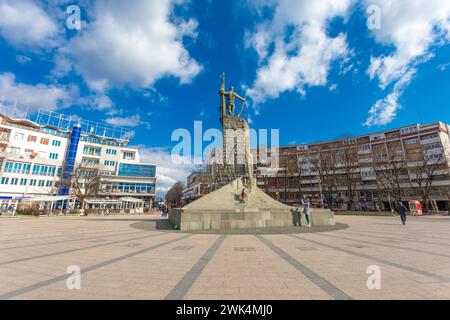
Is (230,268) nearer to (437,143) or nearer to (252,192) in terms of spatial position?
(252,192)

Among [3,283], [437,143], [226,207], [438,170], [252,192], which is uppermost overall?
[437,143]

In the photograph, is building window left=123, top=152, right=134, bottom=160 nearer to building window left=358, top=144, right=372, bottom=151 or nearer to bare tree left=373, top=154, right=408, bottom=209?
bare tree left=373, top=154, right=408, bottom=209

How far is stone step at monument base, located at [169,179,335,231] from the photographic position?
13531 mm

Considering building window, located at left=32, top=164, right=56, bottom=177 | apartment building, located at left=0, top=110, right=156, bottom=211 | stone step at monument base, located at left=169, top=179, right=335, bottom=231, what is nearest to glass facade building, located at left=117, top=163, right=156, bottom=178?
apartment building, located at left=0, top=110, right=156, bottom=211

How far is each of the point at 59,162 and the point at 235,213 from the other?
58.2m

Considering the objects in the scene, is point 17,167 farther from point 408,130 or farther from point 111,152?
point 408,130

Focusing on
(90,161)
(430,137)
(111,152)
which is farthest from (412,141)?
(90,161)

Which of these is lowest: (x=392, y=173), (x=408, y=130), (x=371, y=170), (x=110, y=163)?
(x=392, y=173)

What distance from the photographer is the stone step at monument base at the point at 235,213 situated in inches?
533

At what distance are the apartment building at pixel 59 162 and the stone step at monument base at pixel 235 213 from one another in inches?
1606

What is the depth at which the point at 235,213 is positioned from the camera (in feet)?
45.4

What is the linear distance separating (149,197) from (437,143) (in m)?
73.3

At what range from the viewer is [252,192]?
17.0 meters
